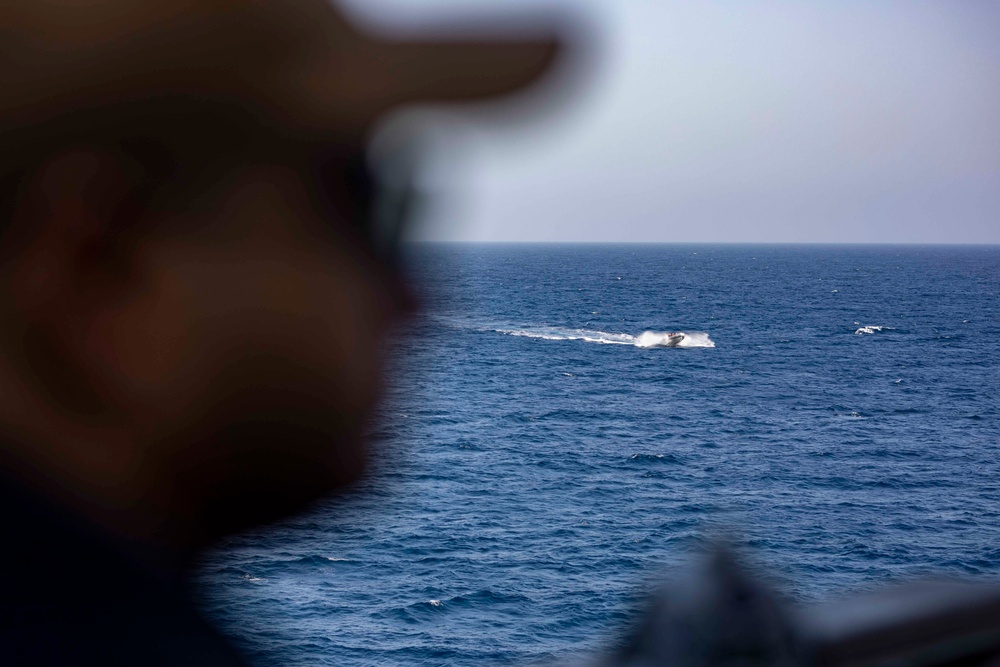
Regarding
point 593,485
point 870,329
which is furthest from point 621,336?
point 593,485

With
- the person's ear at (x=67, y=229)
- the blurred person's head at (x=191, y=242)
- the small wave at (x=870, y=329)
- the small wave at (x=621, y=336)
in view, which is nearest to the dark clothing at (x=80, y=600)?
the blurred person's head at (x=191, y=242)

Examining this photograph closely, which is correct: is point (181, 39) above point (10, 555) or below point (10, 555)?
above

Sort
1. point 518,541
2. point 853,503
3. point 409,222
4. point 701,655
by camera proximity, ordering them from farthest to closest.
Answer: point 853,503, point 518,541, point 409,222, point 701,655

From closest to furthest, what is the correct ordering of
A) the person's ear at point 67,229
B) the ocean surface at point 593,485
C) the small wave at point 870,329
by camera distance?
→ 1. the person's ear at point 67,229
2. the ocean surface at point 593,485
3. the small wave at point 870,329

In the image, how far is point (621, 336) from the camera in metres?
73.9

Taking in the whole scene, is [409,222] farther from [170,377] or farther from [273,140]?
[170,377]

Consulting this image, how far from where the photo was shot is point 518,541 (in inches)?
1176

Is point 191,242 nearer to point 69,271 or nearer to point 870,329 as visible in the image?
point 69,271

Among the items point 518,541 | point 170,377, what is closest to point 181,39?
point 170,377

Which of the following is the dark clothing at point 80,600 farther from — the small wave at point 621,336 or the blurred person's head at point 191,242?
the small wave at point 621,336

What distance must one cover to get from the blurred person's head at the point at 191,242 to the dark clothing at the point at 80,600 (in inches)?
1.2

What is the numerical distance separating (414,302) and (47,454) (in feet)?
1.59

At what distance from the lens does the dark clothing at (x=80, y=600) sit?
39.6 inches

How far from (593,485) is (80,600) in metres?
35.8
